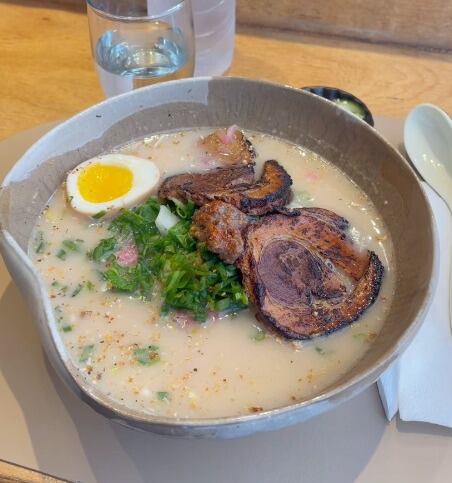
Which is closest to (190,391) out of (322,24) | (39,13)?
(322,24)

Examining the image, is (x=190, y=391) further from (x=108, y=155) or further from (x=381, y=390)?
(x=108, y=155)

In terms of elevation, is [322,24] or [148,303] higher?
[322,24]

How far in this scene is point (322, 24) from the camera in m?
1.79

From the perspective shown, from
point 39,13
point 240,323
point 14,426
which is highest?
point 39,13

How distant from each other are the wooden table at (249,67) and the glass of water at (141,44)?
169 mm

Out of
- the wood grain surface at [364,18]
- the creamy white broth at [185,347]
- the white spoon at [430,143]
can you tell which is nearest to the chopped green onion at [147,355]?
the creamy white broth at [185,347]

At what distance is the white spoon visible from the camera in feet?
4.43

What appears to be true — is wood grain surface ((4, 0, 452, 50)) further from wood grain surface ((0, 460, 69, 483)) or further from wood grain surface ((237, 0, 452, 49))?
wood grain surface ((0, 460, 69, 483))

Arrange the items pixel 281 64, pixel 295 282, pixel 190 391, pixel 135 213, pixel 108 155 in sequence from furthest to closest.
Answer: pixel 281 64
pixel 108 155
pixel 135 213
pixel 295 282
pixel 190 391

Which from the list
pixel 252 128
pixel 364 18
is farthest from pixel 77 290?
pixel 364 18

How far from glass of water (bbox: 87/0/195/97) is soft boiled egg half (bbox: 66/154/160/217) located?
314 mm

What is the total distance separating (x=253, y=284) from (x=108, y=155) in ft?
1.51

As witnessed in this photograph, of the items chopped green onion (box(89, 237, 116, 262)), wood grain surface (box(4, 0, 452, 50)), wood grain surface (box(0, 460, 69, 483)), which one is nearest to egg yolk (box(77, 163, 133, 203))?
chopped green onion (box(89, 237, 116, 262))

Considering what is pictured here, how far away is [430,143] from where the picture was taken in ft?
4.59
